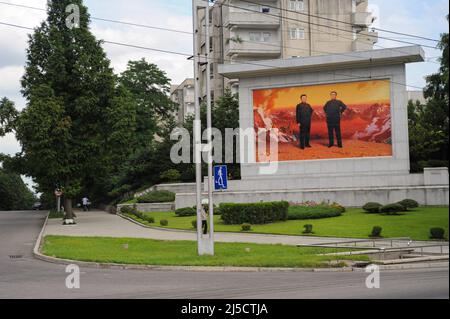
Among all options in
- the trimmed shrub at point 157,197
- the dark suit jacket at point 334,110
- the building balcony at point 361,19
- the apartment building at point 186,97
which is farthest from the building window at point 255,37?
the dark suit jacket at point 334,110

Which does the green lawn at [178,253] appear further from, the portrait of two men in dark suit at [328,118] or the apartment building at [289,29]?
the apartment building at [289,29]

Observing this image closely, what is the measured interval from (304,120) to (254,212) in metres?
12.2

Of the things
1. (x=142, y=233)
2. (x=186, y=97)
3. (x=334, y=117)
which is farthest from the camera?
(x=186, y=97)

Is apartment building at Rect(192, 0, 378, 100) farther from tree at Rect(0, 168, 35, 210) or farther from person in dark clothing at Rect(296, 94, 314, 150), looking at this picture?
tree at Rect(0, 168, 35, 210)

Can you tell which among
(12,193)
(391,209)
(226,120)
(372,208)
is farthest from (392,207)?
(12,193)

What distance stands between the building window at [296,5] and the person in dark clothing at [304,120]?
30382mm

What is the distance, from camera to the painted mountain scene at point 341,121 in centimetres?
4325

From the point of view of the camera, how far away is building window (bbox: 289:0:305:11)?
72.6 metres

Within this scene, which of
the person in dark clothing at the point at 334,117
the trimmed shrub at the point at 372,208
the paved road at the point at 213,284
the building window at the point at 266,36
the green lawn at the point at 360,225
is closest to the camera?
the paved road at the point at 213,284

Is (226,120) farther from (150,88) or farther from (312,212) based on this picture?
(312,212)

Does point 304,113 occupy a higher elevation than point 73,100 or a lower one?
lower

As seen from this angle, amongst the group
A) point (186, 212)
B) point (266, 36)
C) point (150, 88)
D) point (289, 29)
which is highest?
point (289, 29)

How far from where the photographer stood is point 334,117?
4416cm

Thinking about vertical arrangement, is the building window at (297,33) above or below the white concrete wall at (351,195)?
above
